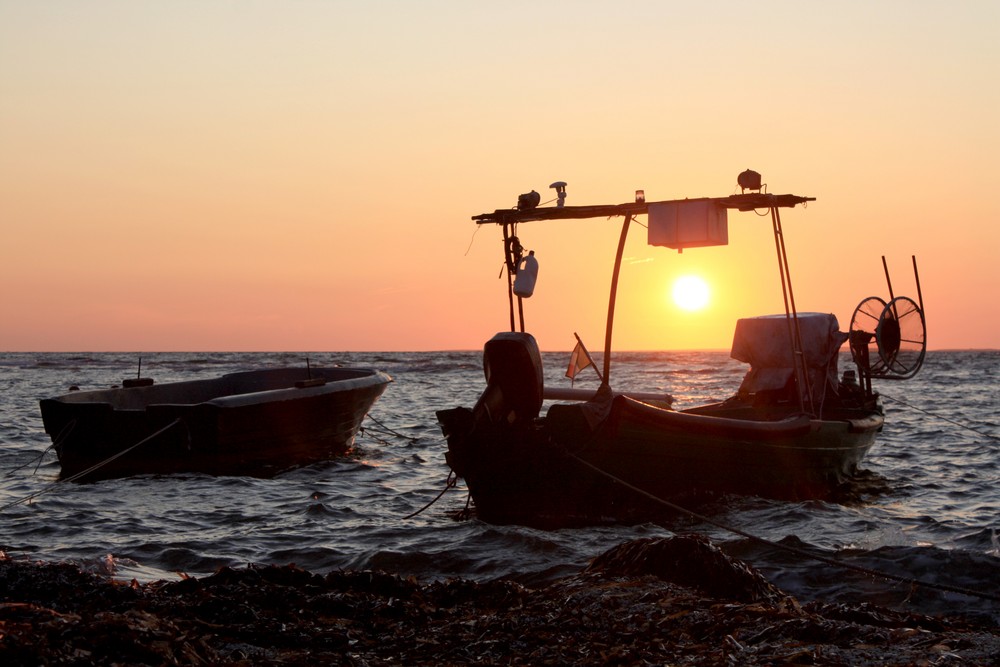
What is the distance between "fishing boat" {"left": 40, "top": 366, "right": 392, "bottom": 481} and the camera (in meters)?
14.8

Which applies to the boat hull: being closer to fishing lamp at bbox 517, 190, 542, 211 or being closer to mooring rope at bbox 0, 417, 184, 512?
fishing lamp at bbox 517, 190, 542, 211

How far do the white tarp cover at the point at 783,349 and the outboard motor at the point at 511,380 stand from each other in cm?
537

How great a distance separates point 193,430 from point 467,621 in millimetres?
9255

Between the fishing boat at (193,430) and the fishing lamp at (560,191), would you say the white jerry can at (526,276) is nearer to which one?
the fishing lamp at (560,191)

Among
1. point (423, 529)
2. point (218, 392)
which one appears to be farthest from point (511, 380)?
point (218, 392)

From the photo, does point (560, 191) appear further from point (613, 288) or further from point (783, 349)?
point (783, 349)

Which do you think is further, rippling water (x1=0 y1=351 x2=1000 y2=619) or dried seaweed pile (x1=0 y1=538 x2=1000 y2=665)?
rippling water (x1=0 y1=351 x2=1000 y2=619)

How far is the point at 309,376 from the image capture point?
Answer: 61.8ft

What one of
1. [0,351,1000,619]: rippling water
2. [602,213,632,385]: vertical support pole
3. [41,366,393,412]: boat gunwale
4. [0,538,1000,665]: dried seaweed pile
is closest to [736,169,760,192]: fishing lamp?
[602,213,632,385]: vertical support pole

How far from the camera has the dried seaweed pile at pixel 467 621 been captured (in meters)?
5.68

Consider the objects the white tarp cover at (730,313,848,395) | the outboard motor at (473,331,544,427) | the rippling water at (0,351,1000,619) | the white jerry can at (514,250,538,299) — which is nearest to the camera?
the rippling water at (0,351,1000,619)

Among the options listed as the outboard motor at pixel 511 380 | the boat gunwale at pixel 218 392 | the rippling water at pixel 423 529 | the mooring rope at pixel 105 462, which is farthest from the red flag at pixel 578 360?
the mooring rope at pixel 105 462

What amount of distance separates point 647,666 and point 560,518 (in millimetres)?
6314

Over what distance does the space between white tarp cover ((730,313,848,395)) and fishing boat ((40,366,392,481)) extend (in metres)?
6.92
